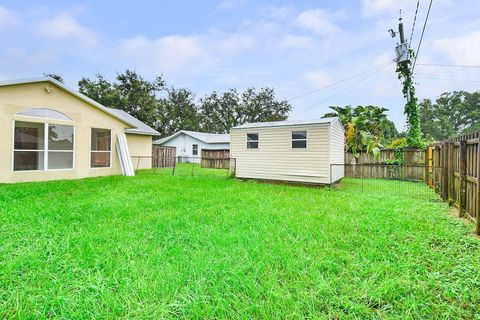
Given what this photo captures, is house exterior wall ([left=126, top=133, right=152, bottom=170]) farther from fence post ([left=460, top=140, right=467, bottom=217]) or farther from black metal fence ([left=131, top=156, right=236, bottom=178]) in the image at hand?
fence post ([left=460, top=140, right=467, bottom=217])

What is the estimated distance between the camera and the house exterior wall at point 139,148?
49.0 feet

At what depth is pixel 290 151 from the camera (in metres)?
9.67

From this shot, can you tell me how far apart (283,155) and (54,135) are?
9.10 metres

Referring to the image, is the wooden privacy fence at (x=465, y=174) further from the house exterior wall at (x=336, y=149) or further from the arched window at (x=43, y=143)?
the arched window at (x=43, y=143)

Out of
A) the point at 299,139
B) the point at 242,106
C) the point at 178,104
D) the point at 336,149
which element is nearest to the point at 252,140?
the point at 299,139

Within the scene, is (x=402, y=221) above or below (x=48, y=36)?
below

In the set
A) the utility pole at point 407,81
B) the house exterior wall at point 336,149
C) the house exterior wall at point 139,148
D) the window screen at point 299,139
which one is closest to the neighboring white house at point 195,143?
the house exterior wall at point 139,148

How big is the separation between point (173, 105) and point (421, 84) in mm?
27093

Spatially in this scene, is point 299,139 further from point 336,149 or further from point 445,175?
point 445,175

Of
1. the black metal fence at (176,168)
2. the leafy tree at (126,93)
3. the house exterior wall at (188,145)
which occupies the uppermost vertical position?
the leafy tree at (126,93)

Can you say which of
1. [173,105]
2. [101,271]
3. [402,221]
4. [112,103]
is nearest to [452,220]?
[402,221]

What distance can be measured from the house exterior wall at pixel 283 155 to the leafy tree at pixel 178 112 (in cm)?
2321

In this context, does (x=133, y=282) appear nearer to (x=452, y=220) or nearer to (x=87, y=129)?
(x=452, y=220)

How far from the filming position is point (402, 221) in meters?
4.45
